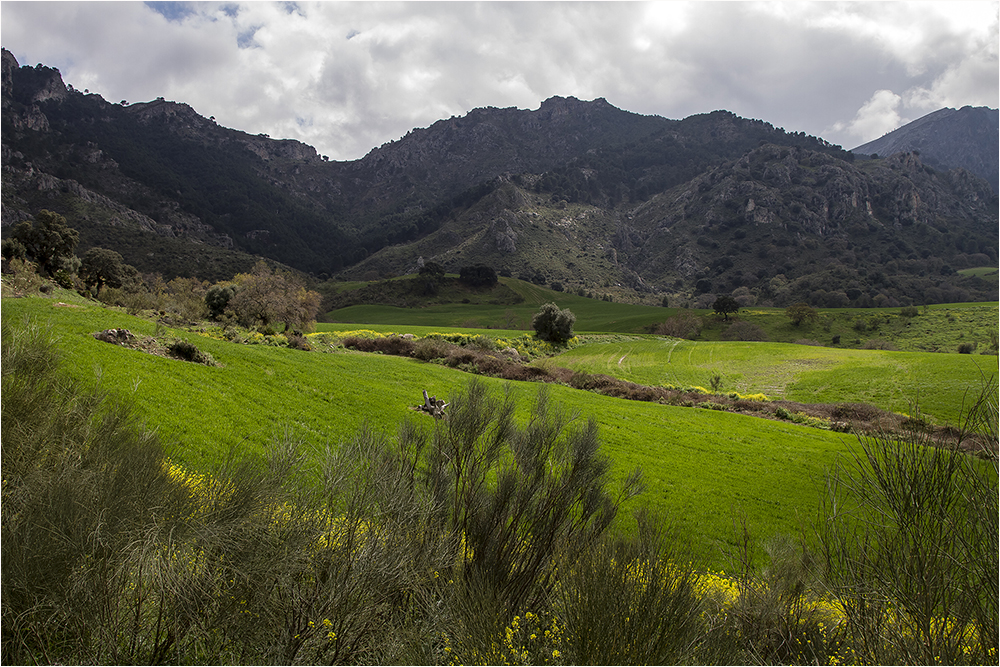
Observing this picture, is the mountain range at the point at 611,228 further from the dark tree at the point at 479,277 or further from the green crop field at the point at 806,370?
the green crop field at the point at 806,370

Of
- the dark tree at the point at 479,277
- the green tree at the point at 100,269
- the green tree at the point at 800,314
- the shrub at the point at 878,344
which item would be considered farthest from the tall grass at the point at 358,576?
the dark tree at the point at 479,277

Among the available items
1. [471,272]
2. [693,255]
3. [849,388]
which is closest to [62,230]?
[849,388]

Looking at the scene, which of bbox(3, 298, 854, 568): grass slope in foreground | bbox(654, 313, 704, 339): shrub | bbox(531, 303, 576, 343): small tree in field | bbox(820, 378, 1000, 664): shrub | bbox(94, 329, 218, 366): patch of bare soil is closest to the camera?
bbox(820, 378, 1000, 664): shrub

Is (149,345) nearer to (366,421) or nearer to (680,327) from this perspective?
(366,421)

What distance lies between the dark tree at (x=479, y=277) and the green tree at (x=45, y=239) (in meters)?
87.0

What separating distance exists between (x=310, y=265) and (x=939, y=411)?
625 feet

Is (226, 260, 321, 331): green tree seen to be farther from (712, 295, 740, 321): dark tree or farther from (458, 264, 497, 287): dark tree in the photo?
(458, 264, 497, 287): dark tree

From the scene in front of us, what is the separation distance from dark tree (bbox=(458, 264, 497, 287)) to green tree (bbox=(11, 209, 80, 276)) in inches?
3427

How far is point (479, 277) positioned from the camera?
117188 mm

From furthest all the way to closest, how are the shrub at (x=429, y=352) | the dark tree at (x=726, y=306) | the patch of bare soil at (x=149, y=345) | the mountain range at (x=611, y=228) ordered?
the mountain range at (x=611, y=228), the dark tree at (x=726, y=306), the shrub at (x=429, y=352), the patch of bare soil at (x=149, y=345)

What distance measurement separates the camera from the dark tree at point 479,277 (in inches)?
4599

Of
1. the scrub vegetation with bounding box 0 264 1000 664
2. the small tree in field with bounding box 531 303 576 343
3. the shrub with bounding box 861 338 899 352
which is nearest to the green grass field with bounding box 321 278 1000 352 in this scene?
the shrub with bounding box 861 338 899 352

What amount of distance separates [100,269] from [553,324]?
146 feet

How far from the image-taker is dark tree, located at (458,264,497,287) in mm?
116812
